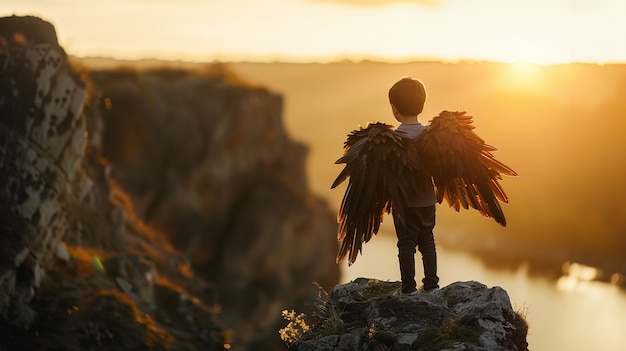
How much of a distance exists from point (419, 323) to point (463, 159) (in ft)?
6.15

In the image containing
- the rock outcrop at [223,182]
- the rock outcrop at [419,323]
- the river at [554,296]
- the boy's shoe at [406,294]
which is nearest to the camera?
the rock outcrop at [419,323]

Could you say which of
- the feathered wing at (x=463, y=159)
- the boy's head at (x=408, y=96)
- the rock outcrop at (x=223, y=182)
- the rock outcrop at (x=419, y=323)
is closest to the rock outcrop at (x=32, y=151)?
the rock outcrop at (x=419, y=323)

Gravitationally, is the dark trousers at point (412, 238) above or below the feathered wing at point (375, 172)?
below

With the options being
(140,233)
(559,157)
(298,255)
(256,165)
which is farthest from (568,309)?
(559,157)

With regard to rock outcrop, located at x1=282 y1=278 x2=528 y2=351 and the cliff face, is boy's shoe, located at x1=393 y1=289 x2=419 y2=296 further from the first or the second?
the cliff face

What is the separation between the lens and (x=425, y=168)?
9.38m

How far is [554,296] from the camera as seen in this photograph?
266ft

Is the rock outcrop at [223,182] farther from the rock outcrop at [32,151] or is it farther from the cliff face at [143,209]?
the rock outcrop at [32,151]

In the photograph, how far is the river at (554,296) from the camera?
58722 millimetres

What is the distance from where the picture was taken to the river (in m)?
58.7

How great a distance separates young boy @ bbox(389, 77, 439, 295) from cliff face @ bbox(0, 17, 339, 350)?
8.55 m

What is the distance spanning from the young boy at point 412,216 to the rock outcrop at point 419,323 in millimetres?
258

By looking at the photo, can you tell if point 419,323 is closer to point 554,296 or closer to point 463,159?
point 463,159

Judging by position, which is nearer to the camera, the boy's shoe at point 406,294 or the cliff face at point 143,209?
the boy's shoe at point 406,294
